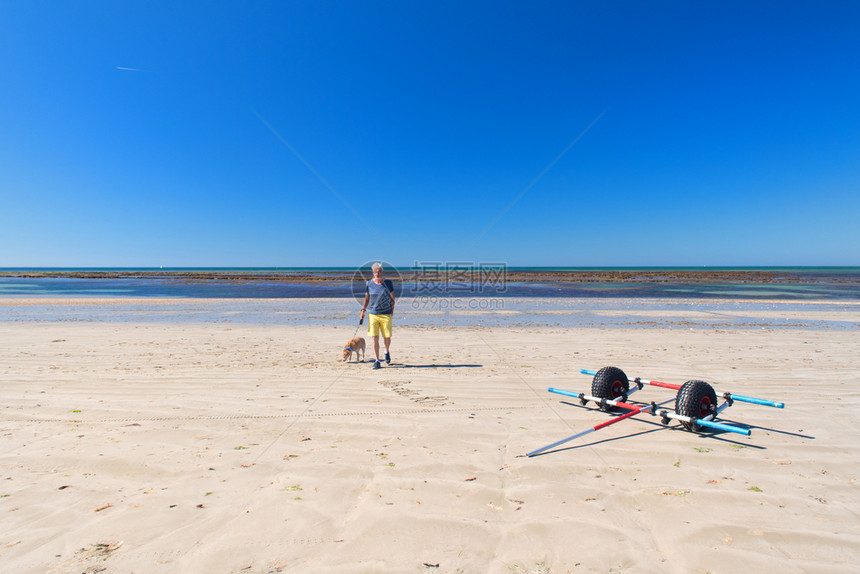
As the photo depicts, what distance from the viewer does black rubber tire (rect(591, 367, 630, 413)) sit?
18.3ft

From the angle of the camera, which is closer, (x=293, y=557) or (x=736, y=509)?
(x=293, y=557)

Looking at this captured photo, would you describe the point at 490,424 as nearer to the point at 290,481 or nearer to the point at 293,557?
the point at 290,481

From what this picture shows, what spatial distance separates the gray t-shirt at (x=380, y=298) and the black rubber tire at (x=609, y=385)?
4285 mm

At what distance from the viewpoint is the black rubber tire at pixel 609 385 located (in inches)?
220

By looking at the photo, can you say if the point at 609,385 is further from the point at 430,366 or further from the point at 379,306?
the point at 379,306

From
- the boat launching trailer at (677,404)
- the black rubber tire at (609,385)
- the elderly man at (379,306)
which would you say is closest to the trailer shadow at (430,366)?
the elderly man at (379,306)

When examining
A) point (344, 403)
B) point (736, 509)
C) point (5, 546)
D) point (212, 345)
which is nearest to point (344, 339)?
point (212, 345)

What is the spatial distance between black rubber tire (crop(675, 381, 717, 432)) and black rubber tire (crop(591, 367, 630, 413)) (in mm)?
860

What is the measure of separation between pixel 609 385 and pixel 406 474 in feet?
10.5

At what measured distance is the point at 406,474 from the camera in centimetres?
381

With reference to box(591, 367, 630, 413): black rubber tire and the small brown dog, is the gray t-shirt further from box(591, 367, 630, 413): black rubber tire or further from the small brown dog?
box(591, 367, 630, 413): black rubber tire

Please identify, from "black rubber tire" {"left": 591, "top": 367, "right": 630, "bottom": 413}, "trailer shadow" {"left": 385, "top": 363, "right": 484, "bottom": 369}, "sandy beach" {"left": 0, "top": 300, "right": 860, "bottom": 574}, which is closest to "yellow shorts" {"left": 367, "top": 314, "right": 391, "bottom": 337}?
"trailer shadow" {"left": 385, "top": 363, "right": 484, "bottom": 369}

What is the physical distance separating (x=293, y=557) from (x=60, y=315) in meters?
21.7

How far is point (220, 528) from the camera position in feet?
9.80
